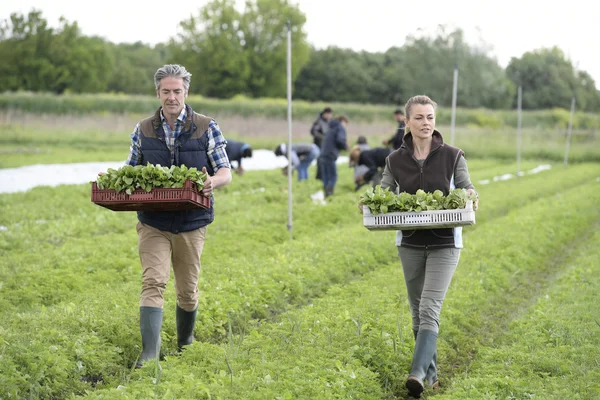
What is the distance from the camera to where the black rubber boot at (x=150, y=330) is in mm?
5633

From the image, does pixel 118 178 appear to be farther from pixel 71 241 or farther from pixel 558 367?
pixel 71 241

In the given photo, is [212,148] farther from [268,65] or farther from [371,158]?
[268,65]

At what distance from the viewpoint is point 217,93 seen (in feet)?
242

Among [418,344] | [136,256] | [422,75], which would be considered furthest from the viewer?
[422,75]

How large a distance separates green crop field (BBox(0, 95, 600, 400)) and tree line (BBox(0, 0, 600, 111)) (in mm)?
41321

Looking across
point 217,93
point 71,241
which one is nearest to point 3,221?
point 71,241

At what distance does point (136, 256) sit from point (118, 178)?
4929mm

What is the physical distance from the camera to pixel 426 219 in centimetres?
527

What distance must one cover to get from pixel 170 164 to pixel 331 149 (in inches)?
481

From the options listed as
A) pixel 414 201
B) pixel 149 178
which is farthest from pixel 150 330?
pixel 414 201

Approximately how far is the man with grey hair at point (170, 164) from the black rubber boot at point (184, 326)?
29 cm

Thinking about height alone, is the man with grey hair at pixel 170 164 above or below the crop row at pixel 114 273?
above

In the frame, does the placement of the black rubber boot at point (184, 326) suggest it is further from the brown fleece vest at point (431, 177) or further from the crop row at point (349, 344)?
the brown fleece vest at point (431, 177)

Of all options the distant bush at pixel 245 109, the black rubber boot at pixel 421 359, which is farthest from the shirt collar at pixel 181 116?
the distant bush at pixel 245 109
